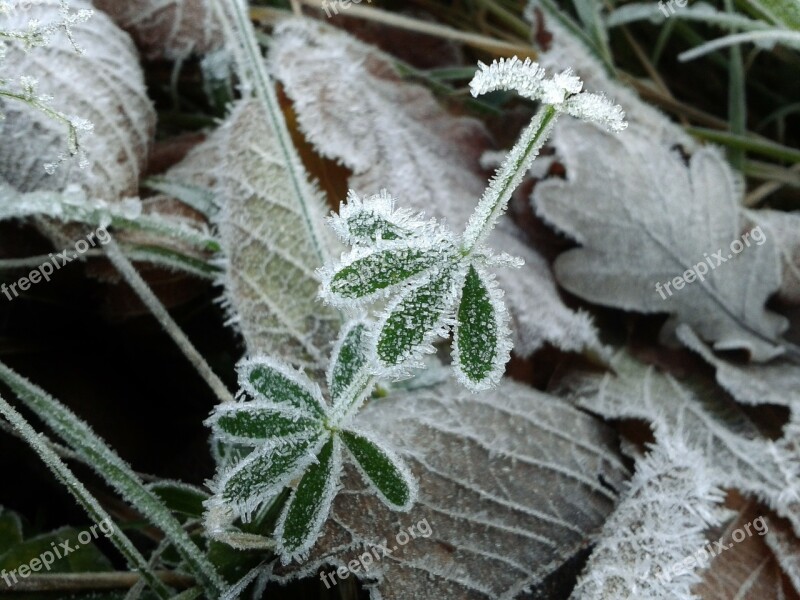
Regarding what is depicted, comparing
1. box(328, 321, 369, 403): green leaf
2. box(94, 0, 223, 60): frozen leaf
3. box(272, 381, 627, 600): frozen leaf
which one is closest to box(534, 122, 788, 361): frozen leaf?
box(272, 381, 627, 600): frozen leaf

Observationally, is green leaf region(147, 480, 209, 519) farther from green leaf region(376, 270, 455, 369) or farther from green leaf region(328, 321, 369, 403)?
green leaf region(376, 270, 455, 369)

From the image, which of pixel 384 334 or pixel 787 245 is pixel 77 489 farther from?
pixel 787 245

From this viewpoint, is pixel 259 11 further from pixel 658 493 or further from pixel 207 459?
pixel 658 493

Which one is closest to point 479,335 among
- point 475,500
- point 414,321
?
point 414,321

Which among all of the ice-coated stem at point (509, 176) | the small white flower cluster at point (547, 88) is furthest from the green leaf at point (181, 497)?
the small white flower cluster at point (547, 88)

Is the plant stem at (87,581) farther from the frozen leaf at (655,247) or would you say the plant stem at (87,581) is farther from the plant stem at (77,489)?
the frozen leaf at (655,247)
